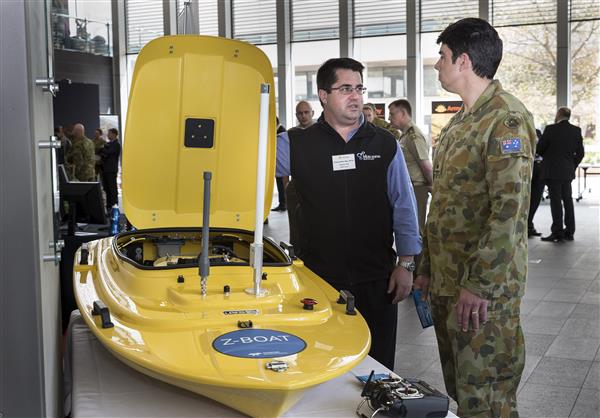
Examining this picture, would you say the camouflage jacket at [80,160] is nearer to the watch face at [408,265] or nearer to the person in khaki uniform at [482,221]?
the watch face at [408,265]

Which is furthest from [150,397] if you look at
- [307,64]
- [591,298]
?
[307,64]

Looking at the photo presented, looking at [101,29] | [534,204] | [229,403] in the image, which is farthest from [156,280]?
[101,29]

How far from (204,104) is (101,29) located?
56.0 feet

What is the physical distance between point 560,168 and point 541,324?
481 cm

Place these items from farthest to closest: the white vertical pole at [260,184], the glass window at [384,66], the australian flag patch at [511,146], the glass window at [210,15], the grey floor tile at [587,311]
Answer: the glass window at [210,15]
the glass window at [384,66]
the grey floor tile at [587,311]
the australian flag patch at [511,146]
the white vertical pole at [260,184]

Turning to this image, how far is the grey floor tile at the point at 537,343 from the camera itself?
15.4 feet

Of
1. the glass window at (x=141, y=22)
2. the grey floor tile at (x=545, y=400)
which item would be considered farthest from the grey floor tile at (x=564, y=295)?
the glass window at (x=141, y=22)

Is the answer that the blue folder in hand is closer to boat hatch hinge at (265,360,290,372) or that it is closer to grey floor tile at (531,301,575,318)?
boat hatch hinge at (265,360,290,372)

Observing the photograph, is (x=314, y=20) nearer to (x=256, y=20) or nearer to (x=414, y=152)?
(x=256, y=20)

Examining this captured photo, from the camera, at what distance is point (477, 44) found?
2533mm

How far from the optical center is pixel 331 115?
10.6ft

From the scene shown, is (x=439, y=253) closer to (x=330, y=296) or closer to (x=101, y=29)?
(x=330, y=296)

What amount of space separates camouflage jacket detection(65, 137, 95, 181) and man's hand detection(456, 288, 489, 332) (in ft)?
35.9

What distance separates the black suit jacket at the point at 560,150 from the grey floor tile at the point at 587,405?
20.4ft
